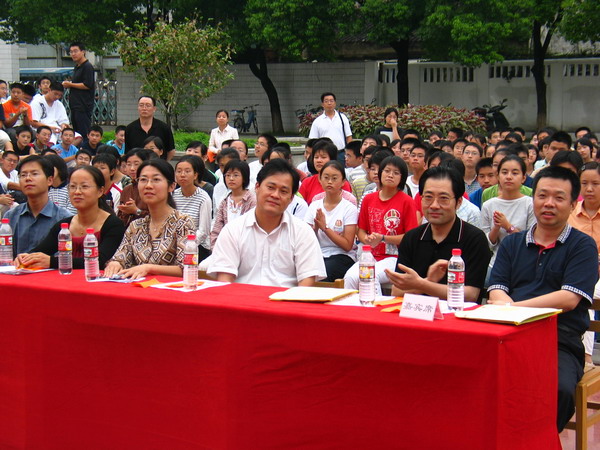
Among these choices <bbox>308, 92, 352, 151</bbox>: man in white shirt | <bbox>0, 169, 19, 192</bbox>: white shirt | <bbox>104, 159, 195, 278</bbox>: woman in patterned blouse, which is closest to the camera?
<bbox>104, 159, 195, 278</bbox>: woman in patterned blouse

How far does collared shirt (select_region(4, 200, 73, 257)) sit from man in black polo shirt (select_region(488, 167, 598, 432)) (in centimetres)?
324

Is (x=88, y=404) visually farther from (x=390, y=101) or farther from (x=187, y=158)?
(x=390, y=101)

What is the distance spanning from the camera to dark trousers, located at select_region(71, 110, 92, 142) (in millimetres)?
12367

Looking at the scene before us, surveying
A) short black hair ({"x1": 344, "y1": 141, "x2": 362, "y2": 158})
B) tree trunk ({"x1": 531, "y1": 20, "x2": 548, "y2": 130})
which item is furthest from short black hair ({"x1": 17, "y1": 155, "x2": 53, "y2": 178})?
tree trunk ({"x1": 531, "y1": 20, "x2": 548, "y2": 130})

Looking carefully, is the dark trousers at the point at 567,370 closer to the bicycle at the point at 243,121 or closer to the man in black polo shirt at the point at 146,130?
the man in black polo shirt at the point at 146,130

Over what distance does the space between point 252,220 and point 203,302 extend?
3.47 ft

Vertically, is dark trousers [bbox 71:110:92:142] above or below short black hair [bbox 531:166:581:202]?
above

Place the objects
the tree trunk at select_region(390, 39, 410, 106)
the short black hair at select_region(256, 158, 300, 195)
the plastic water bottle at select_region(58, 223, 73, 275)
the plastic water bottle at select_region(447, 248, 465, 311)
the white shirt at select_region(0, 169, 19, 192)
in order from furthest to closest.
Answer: the tree trunk at select_region(390, 39, 410, 106), the white shirt at select_region(0, 169, 19, 192), the short black hair at select_region(256, 158, 300, 195), the plastic water bottle at select_region(58, 223, 73, 275), the plastic water bottle at select_region(447, 248, 465, 311)

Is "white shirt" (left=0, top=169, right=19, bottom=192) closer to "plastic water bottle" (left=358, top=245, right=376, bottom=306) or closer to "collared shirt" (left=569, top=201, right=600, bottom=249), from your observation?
"collared shirt" (left=569, top=201, right=600, bottom=249)

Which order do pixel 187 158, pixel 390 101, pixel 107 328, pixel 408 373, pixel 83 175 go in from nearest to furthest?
pixel 408 373 < pixel 107 328 < pixel 83 175 < pixel 187 158 < pixel 390 101

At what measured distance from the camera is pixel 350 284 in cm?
577

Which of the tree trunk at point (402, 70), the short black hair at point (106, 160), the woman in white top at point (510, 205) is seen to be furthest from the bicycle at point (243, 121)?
the woman in white top at point (510, 205)

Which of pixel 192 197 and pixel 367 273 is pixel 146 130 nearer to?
pixel 192 197

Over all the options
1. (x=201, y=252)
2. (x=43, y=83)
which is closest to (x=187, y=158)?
(x=201, y=252)
